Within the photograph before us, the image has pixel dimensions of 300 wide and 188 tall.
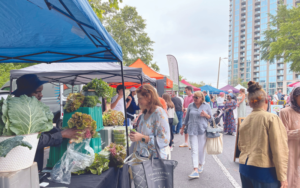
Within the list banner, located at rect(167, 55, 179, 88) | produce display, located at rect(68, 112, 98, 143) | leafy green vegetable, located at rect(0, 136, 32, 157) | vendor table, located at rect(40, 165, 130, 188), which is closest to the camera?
leafy green vegetable, located at rect(0, 136, 32, 157)

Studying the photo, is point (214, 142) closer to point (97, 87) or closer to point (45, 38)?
point (97, 87)

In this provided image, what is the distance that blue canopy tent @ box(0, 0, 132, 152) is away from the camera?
66.9 inches

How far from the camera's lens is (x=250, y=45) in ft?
359

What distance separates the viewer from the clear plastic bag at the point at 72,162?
1910 millimetres

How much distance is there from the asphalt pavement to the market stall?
2.14 metres

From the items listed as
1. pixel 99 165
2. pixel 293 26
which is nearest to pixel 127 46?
pixel 293 26

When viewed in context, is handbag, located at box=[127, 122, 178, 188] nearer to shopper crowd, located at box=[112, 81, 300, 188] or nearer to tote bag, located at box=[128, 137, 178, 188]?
tote bag, located at box=[128, 137, 178, 188]

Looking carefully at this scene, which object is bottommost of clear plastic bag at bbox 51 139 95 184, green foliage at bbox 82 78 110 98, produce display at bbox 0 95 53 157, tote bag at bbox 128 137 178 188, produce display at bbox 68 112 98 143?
tote bag at bbox 128 137 178 188

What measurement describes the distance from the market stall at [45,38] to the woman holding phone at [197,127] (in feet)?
7.01

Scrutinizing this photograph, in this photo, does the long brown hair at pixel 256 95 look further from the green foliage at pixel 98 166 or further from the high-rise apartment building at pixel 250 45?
the high-rise apartment building at pixel 250 45

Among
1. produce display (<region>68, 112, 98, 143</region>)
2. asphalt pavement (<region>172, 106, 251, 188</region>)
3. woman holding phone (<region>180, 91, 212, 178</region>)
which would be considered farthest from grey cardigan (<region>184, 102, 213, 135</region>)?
produce display (<region>68, 112, 98, 143</region>)

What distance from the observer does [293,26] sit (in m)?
19.7

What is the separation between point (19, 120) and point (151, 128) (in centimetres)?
165

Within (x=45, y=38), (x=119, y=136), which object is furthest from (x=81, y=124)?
(x=45, y=38)
